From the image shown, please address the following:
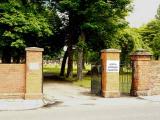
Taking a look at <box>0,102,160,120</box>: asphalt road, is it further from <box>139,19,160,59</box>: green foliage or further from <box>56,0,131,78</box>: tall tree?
<box>139,19,160,59</box>: green foliage

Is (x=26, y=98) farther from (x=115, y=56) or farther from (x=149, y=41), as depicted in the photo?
(x=149, y=41)

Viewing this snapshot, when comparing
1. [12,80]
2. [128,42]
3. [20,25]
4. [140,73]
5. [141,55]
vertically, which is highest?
[20,25]

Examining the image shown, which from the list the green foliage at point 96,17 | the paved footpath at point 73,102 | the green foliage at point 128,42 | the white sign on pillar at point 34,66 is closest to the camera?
the paved footpath at point 73,102

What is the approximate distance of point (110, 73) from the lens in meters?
21.7

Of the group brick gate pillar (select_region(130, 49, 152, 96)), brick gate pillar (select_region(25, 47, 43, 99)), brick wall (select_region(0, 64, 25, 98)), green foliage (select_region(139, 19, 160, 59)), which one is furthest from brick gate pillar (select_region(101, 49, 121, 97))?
green foliage (select_region(139, 19, 160, 59))

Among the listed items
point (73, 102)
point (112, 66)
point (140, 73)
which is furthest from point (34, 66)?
point (140, 73)

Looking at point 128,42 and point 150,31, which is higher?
point 150,31

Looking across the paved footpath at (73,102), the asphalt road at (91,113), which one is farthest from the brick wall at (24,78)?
the asphalt road at (91,113)

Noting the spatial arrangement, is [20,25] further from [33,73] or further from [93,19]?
[33,73]

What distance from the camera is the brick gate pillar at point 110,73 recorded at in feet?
70.4

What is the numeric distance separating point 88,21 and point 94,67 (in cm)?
1191

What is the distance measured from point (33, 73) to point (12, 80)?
3.44 ft

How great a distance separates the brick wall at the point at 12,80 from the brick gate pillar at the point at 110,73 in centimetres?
416

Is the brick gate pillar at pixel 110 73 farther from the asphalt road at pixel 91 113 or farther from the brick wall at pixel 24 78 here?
the asphalt road at pixel 91 113
